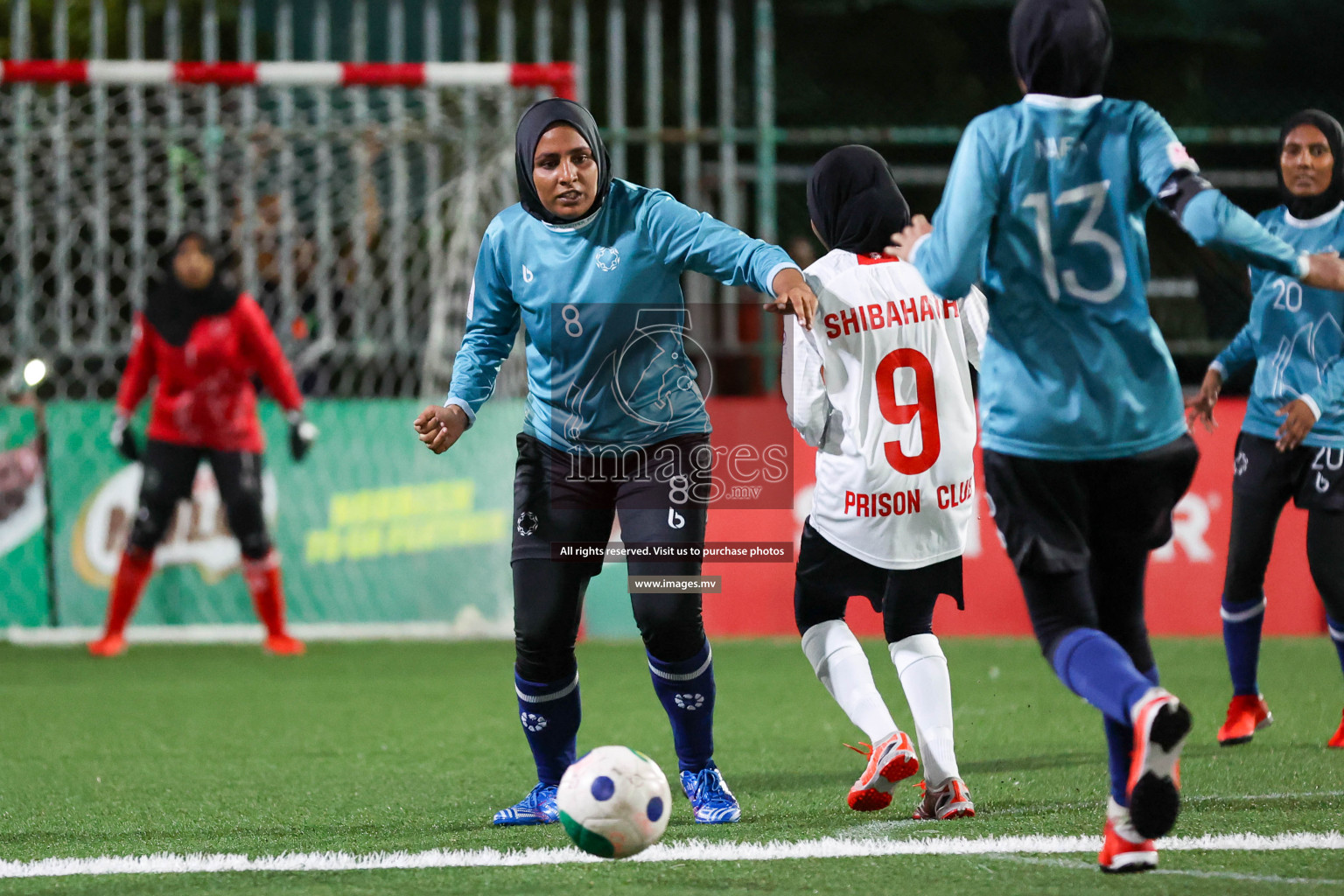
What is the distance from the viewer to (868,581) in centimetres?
436

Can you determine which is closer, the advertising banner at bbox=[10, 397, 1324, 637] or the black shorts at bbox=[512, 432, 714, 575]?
the black shorts at bbox=[512, 432, 714, 575]

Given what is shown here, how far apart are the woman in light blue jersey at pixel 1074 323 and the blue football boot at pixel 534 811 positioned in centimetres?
152

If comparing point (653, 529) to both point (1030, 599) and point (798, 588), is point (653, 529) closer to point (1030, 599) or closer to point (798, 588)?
point (798, 588)

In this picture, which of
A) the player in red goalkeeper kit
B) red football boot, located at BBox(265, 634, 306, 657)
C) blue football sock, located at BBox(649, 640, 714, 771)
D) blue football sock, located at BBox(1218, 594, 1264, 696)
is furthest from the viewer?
red football boot, located at BBox(265, 634, 306, 657)

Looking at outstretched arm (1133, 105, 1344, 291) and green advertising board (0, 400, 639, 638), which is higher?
outstretched arm (1133, 105, 1344, 291)

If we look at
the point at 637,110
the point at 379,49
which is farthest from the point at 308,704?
the point at 637,110

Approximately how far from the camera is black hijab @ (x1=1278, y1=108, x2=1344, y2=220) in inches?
211

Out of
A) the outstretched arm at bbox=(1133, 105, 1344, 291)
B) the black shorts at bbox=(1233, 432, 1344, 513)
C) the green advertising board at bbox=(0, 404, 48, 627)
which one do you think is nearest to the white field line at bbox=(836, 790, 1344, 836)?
the black shorts at bbox=(1233, 432, 1344, 513)

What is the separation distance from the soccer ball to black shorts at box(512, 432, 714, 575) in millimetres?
748

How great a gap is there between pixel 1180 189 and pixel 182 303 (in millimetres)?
6520

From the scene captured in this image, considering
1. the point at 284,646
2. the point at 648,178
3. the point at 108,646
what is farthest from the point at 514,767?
the point at 648,178

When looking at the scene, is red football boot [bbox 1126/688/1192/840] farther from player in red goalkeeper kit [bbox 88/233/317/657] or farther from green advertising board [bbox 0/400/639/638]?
player in red goalkeeper kit [bbox 88/233/317/657]

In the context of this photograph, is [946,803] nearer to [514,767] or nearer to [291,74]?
[514,767]

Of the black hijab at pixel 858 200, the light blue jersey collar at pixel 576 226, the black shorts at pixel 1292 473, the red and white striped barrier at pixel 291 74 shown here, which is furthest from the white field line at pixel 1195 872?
the red and white striped barrier at pixel 291 74
